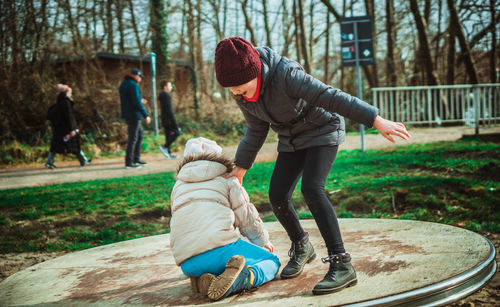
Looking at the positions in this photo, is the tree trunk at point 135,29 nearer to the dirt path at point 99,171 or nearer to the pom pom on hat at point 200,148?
the dirt path at point 99,171

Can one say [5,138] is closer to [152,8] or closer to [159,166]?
[159,166]

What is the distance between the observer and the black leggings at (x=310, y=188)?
271 centimetres

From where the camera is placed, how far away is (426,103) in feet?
45.0

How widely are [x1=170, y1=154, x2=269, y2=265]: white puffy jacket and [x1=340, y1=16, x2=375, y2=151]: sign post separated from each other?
8.26 meters

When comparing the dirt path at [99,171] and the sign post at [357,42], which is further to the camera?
the sign post at [357,42]

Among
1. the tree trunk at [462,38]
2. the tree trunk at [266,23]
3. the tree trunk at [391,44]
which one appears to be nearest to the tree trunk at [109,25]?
the tree trunk at [266,23]

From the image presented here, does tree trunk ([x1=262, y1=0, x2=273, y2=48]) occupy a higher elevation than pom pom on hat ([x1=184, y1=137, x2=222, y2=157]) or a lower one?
higher

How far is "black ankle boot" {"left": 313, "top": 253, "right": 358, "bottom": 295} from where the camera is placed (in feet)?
8.35

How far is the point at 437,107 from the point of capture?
13.9 metres

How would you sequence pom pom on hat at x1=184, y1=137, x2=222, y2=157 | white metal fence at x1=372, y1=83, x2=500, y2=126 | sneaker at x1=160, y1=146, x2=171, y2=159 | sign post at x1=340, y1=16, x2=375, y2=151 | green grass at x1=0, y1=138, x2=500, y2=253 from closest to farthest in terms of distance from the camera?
1. pom pom on hat at x1=184, y1=137, x2=222, y2=157
2. green grass at x1=0, y1=138, x2=500, y2=253
3. sign post at x1=340, y1=16, x2=375, y2=151
4. sneaker at x1=160, y1=146, x2=171, y2=159
5. white metal fence at x1=372, y1=83, x2=500, y2=126

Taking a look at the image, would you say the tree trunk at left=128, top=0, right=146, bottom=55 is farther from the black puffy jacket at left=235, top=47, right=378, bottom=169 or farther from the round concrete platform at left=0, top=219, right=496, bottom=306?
the black puffy jacket at left=235, top=47, right=378, bottom=169

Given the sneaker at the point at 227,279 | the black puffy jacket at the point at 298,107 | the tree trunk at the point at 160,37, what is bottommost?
the sneaker at the point at 227,279

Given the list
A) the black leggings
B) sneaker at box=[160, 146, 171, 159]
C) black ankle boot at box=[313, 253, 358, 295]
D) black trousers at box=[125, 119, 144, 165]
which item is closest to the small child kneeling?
the black leggings

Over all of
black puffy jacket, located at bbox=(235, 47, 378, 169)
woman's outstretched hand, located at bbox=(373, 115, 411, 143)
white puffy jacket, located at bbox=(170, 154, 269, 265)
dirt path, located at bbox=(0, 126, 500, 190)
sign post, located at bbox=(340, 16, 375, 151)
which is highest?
sign post, located at bbox=(340, 16, 375, 151)
